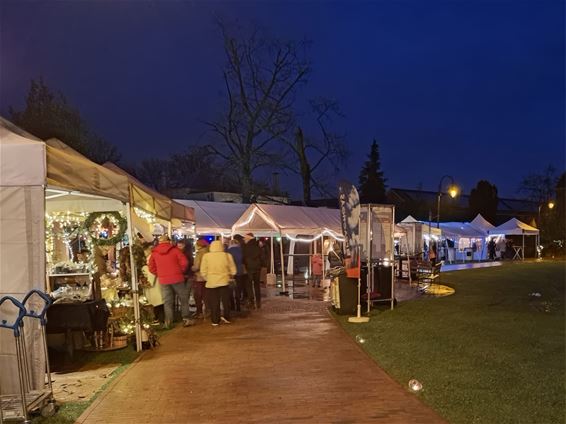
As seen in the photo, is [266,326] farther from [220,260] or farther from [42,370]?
[42,370]

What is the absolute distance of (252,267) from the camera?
12.8m

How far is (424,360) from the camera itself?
7531 millimetres

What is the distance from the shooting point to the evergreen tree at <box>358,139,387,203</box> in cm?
5778

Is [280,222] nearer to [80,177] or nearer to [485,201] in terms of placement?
[80,177]

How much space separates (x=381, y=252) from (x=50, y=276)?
7419mm

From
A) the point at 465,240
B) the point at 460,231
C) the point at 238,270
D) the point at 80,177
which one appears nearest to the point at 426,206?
the point at 465,240

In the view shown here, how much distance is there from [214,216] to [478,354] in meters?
13.8

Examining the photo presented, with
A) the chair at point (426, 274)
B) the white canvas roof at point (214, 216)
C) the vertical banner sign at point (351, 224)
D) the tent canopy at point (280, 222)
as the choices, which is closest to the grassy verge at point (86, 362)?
the vertical banner sign at point (351, 224)

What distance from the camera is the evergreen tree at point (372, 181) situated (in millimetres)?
57781

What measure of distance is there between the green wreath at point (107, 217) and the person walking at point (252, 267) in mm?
3172

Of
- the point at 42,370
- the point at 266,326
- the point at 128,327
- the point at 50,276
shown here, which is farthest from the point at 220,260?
the point at 42,370

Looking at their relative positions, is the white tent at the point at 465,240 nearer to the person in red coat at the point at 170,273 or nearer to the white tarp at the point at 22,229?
the person in red coat at the point at 170,273

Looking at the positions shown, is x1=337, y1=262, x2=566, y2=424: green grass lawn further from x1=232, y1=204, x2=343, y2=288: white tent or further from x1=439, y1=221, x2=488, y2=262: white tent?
x1=439, y1=221, x2=488, y2=262: white tent

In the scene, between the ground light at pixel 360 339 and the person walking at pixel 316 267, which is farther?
the person walking at pixel 316 267
